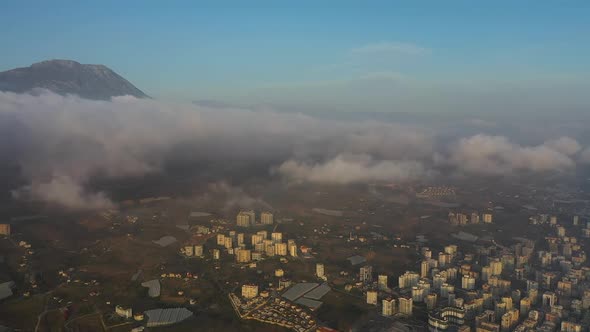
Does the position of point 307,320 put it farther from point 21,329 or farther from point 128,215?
point 128,215

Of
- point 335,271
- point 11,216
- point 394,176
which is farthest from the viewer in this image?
point 394,176

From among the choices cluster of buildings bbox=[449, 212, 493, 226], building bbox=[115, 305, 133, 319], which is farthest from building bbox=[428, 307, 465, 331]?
cluster of buildings bbox=[449, 212, 493, 226]

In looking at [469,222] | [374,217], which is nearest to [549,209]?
[469,222]

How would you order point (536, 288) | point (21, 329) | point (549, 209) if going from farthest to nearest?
1. point (549, 209)
2. point (536, 288)
3. point (21, 329)

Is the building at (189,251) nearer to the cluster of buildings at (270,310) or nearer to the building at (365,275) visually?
the cluster of buildings at (270,310)

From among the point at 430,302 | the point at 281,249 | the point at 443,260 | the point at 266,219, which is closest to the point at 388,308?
the point at 430,302
